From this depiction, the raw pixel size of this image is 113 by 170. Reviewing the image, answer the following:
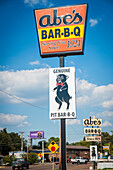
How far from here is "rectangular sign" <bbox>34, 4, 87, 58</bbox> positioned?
30.9 feet

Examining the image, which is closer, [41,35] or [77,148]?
[41,35]

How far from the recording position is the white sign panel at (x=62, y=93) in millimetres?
8641

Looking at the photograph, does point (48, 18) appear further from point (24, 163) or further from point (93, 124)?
point (24, 163)

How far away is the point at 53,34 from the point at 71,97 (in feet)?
8.07

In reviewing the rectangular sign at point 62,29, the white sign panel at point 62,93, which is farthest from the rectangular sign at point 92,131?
the white sign panel at point 62,93

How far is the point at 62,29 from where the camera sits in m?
9.51

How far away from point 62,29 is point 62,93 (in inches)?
93.8

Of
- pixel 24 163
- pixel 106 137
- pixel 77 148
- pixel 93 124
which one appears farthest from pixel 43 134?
pixel 93 124

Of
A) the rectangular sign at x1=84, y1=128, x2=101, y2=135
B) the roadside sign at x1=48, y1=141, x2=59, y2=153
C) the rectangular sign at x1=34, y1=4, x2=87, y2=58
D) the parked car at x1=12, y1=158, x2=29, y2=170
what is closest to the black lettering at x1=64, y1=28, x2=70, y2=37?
the rectangular sign at x1=34, y1=4, x2=87, y2=58

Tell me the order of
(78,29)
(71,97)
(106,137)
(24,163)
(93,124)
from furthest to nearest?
(106,137)
(24,163)
(93,124)
(78,29)
(71,97)

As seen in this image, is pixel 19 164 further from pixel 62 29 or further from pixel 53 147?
pixel 62 29

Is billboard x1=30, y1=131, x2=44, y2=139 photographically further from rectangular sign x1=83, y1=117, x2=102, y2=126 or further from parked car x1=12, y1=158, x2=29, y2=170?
rectangular sign x1=83, y1=117, x2=102, y2=126

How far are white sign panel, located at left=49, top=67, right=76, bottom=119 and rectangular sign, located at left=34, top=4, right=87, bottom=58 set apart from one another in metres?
0.93

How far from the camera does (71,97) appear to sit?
28.7ft
